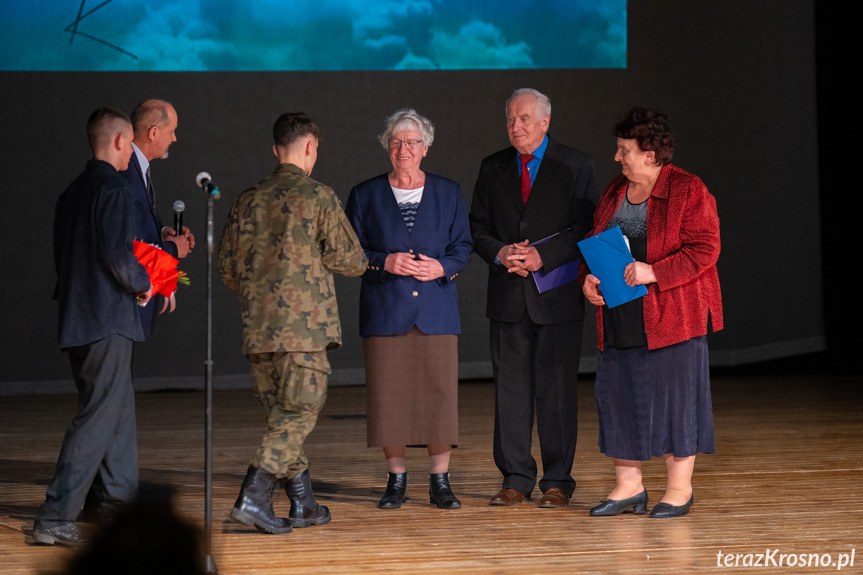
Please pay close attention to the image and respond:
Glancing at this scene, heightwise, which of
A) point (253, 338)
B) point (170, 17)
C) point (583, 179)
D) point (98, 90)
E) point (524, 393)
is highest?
point (170, 17)

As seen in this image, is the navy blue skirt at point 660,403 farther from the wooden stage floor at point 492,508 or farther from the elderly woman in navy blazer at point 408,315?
the elderly woman in navy blazer at point 408,315

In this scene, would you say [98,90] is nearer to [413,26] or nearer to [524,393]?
[413,26]

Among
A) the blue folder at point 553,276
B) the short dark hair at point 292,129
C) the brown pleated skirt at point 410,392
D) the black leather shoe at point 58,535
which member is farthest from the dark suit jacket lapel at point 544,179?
the black leather shoe at point 58,535

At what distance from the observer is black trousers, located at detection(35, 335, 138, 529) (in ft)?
10.4

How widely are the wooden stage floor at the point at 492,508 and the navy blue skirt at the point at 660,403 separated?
256mm

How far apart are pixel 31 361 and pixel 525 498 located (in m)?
5.01

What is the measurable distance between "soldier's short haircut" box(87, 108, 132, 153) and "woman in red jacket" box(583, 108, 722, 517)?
1734mm

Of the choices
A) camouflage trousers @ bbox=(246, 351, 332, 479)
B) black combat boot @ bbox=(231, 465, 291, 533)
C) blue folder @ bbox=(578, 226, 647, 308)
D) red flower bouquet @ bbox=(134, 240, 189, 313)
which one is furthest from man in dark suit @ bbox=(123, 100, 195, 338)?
blue folder @ bbox=(578, 226, 647, 308)

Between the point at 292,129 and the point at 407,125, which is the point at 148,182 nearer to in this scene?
the point at 292,129

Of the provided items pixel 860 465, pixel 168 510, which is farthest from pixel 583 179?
pixel 168 510

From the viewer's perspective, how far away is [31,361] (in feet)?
24.6

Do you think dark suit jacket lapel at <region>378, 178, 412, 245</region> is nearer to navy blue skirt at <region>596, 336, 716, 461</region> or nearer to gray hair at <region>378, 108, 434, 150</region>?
gray hair at <region>378, 108, 434, 150</region>

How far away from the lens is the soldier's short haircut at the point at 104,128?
3.32 meters

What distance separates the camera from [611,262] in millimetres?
3510
